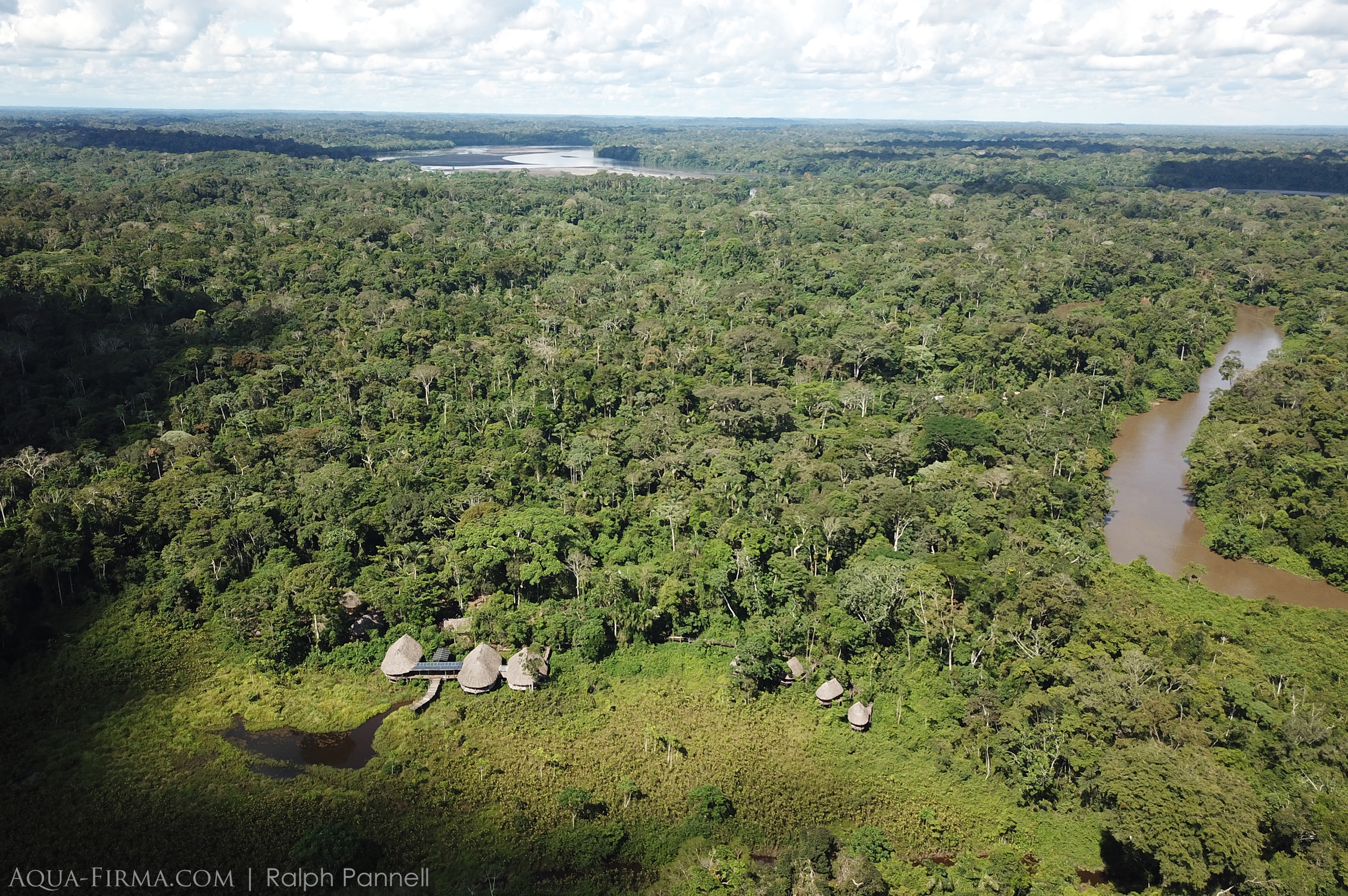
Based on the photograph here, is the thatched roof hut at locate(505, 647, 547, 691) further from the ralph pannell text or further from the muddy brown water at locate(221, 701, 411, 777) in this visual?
the ralph pannell text

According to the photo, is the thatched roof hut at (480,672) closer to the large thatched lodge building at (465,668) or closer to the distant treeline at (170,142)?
the large thatched lodge building at (465,668)

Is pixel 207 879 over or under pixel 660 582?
under

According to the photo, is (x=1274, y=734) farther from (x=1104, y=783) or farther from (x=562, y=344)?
(x=562, y=344)

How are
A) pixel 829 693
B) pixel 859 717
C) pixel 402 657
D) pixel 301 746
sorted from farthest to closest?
pixel 402 657 → pixel 829 693 → pixel 859 717 → pixel 301 746

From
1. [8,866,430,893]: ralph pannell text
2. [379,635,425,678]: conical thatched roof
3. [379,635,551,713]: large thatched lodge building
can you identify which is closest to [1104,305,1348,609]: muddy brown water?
[379,635,551,713]: large thatched lodge building

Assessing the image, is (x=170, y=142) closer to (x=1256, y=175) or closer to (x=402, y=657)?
(x=402, y=657)

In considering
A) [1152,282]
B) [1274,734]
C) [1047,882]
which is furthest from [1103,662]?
[1152,282]

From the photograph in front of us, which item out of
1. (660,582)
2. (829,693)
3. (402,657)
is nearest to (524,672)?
(402,657)
